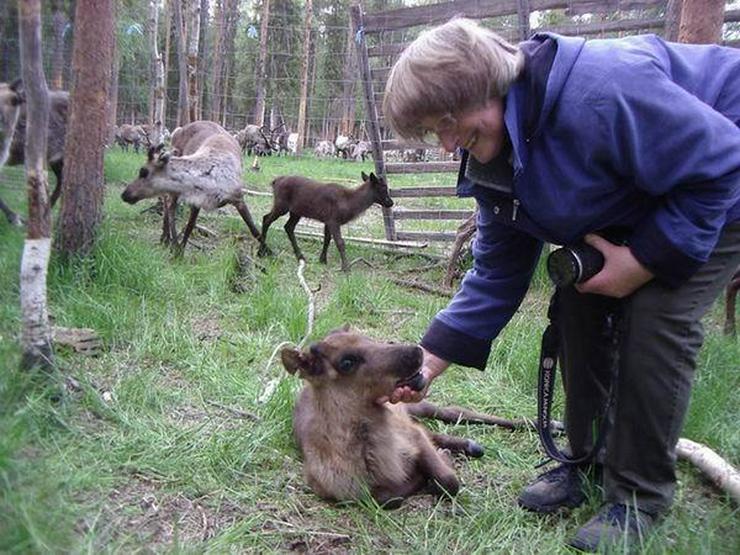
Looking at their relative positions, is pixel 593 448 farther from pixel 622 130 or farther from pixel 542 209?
pixel 622 130

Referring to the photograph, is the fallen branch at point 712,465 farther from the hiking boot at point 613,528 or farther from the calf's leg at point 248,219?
the calf's leg at point 248,219

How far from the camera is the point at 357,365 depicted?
3297 millimetres

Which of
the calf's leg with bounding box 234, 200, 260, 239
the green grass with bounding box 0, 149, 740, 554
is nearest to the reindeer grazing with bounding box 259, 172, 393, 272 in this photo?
the calf's leg with bounding box 234, 200, 260, 239

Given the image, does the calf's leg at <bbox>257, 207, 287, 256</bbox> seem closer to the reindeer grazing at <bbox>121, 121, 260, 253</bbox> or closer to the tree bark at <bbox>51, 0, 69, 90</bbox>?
the reindeer grazing at <bbox>121, 121, 260, 253</bbox>

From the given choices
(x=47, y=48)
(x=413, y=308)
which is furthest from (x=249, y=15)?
(x=413, y=308)

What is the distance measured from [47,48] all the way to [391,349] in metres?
7.77

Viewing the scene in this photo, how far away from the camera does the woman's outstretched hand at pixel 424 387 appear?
3129 millimetres

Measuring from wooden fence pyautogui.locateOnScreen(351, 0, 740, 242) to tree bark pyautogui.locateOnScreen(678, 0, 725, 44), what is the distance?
2.32 m

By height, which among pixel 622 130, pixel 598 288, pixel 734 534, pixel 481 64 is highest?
pixel 481 64

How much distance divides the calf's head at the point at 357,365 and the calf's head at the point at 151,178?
230 inches

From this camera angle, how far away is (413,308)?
6.19 meters

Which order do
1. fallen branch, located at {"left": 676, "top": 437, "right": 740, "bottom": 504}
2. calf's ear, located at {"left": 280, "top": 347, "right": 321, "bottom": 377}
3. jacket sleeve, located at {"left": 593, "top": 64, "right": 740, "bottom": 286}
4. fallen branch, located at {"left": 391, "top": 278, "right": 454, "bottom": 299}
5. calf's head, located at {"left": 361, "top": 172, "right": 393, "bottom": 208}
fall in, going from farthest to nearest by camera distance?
1. calf's head, located at {"left": 361, "top": 172, "right": 393, "bottom": 208}
2. fallen branch, located at {"left": 391, "top": 278, "right": 454, "bottom": 299}
3. calf's ear, located at {"left": 280, "top": 347, "right": 321, "bottom": 377}
4. fallen branch, located at {"left": 676, "top": 437, "right": 740, "bottom": 504}
5. jacket sleeve, located at {"left": 593, "top": 64, "right": 740, "bottom": 286}

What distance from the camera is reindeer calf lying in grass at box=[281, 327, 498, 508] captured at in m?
3.16

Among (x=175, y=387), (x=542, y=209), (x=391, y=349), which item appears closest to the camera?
(x=542, y=209)
